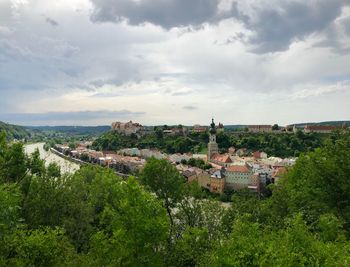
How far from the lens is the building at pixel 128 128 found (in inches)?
6483

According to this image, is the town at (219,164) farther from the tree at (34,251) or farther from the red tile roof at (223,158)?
the tree at (34,251)

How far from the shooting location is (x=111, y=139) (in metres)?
160

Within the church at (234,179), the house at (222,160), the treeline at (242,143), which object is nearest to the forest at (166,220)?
the church at (234,179)

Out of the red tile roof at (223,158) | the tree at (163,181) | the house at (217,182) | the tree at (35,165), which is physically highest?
the tree at (35,165)

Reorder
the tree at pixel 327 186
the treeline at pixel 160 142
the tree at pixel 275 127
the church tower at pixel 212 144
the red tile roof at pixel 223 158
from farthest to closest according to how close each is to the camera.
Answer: the tree at pixel 275 127, the treeline at pixel 160 142, the church tower at pixel 212 144, the red tile roof at pixel 223 158, the tree at pixel 327 186

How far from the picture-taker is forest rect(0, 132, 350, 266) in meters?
12.6

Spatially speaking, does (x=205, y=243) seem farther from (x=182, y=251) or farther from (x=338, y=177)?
(x=338, y=177)

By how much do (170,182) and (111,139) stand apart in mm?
131836

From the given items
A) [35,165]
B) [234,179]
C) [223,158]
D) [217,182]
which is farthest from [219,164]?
[35,165]

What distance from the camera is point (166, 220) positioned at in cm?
1555

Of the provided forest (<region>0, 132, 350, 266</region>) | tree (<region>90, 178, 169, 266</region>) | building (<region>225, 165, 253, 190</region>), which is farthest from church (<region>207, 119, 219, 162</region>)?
tree (<region>90, 178, 169, 266</region>)

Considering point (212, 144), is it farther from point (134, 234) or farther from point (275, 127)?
point (134, 234)

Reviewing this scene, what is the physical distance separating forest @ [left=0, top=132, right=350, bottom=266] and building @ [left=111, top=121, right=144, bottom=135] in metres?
125

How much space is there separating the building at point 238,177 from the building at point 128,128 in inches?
3274
